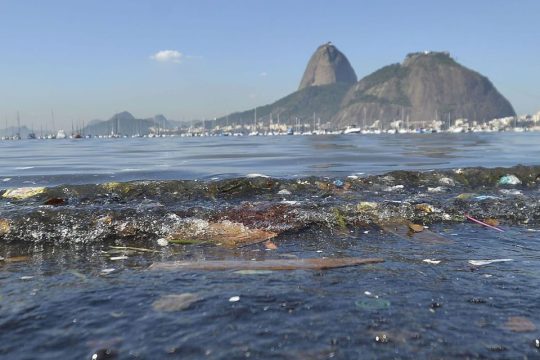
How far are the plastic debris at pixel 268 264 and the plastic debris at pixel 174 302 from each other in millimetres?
823

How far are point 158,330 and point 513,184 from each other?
37.2ft

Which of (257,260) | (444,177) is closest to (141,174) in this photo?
(444,177)

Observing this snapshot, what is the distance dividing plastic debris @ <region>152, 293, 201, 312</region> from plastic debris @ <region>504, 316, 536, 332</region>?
244 cm

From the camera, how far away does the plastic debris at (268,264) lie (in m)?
4.64

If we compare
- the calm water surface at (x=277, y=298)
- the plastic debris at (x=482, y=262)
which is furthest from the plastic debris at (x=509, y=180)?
the plastic debris at (x=482, y=262)

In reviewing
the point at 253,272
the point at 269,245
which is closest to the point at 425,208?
the point at 269,245

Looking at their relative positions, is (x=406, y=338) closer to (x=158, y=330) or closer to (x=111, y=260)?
(x=158, y=330)

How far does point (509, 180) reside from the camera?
11.8 metres

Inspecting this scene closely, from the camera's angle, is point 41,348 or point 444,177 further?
point 444,177

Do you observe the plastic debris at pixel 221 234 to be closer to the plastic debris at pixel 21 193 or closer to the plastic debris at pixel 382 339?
the plastic debris at pixel 382 339

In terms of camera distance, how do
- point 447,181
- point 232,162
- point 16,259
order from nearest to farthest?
point 16,259, point 447,181, point 232,162

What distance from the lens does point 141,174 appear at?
15.2 m

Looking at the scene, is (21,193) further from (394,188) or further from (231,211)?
(394,188)

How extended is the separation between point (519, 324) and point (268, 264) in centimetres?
247
